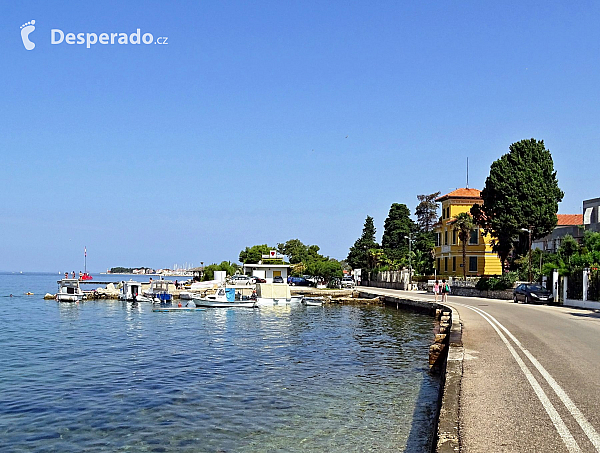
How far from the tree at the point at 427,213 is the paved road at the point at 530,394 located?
99.4 meters

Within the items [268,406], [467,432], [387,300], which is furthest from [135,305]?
[467,432]

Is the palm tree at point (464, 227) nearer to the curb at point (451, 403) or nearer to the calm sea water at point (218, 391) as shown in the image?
the calm sea water at point (218, 391)

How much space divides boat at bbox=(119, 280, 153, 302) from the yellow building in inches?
1542

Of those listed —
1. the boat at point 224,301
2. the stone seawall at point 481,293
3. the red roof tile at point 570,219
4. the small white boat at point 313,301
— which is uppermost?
the red roof tile at point 570,219

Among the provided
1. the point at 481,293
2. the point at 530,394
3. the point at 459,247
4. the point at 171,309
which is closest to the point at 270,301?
the point at 171,309

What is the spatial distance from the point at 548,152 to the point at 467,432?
57750 millimetres

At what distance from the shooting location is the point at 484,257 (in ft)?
Result: 231

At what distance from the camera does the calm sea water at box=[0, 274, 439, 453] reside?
1259cm

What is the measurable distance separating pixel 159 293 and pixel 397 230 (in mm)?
51750

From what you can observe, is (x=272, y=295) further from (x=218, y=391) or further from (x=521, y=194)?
(x=218, y=391)

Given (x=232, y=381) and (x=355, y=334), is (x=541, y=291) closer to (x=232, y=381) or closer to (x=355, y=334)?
(x=355, y=334)

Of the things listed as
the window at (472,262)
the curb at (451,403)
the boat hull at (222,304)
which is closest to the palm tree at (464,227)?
the window at (472,262)

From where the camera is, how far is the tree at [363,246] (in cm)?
10940

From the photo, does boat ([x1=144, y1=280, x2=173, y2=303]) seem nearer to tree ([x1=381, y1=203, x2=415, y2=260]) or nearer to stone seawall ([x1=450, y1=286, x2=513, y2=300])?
stone seawall ([x1=450, y1=286, x2=513, y2=300])
